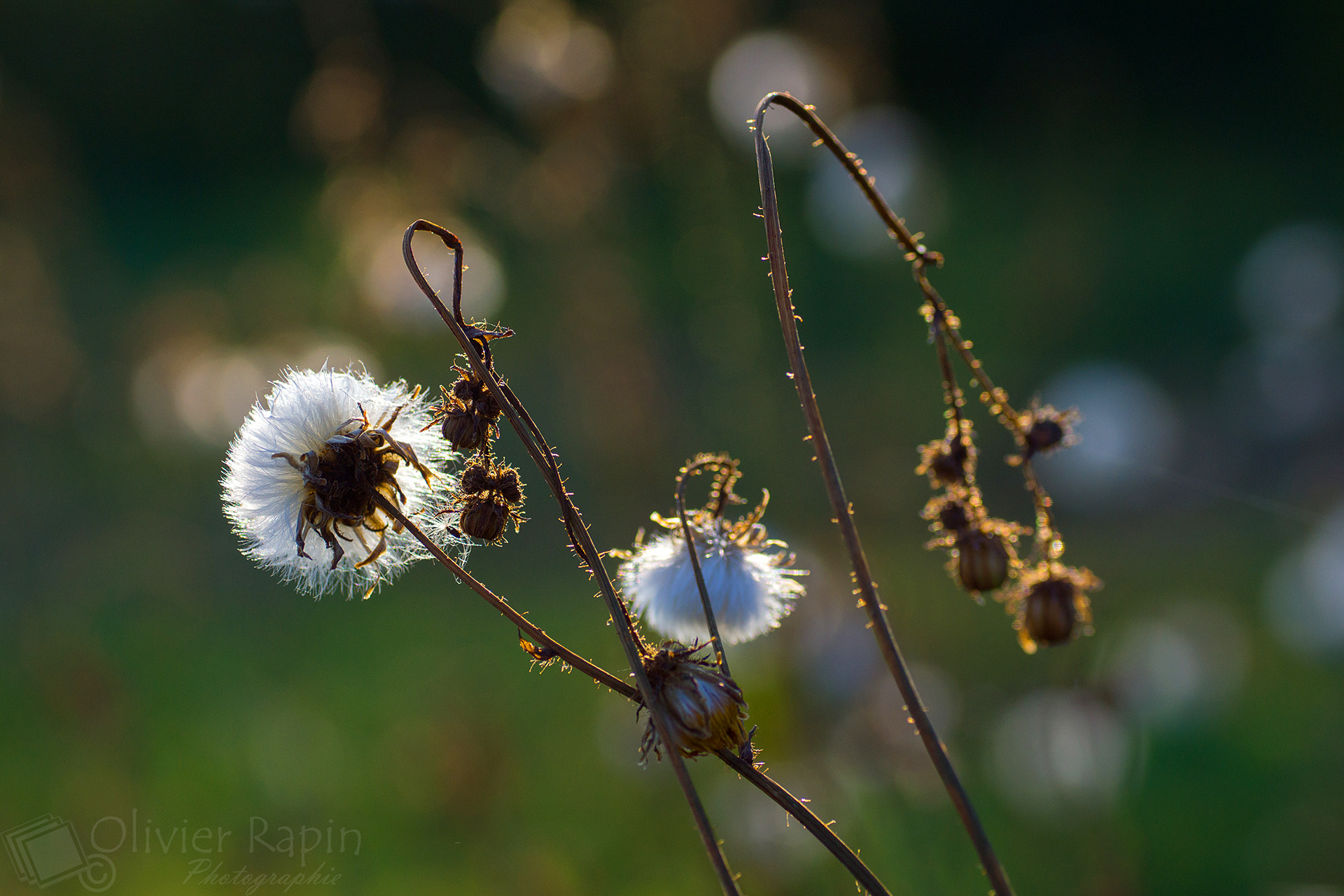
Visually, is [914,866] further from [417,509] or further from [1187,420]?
[1187,420]

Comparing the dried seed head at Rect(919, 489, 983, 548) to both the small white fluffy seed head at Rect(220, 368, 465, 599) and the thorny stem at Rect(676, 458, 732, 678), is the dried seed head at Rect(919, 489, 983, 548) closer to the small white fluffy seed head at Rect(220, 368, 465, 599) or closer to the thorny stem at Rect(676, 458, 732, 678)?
the thorny stem at Rect(676, 458, 732, 678)

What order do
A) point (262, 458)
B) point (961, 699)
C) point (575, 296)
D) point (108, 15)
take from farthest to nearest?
point (108, 15), point (575, 296), point (961, 699), point (262, 458)

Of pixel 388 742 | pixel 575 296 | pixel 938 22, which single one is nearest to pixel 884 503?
pixel 575 296

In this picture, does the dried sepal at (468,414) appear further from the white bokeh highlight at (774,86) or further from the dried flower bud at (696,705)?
the white bokeh highlight at (774,86)

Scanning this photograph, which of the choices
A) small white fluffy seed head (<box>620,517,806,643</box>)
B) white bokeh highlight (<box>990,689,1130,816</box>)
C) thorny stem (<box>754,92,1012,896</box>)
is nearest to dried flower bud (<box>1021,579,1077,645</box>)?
small white fluffy seed head (<box>620,517,806,643</box>)

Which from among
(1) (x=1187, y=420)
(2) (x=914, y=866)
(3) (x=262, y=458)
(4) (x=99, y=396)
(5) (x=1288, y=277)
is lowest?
(3) (x=262, y=458)
